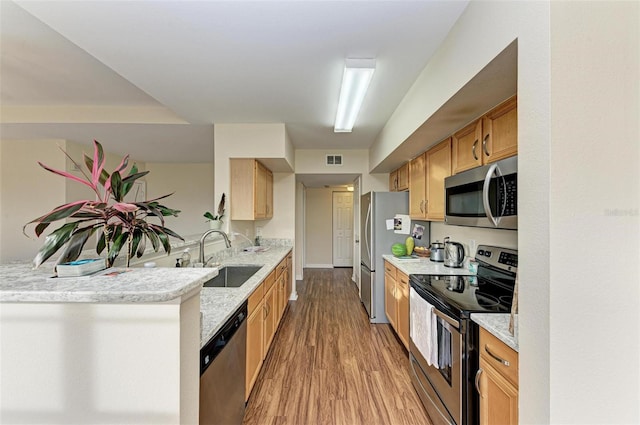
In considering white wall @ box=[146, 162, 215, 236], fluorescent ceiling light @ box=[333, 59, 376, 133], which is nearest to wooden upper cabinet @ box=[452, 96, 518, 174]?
fluorescent ceiling light @ box=[333, 59, 376, 133]

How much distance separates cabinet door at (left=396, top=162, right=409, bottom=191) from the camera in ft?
11.3

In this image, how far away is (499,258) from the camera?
1.93 m

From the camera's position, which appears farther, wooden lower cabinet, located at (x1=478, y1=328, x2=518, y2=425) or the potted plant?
the potted plant

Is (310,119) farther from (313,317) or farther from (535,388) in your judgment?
(535,388)

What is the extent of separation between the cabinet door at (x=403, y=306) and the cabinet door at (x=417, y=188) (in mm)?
764

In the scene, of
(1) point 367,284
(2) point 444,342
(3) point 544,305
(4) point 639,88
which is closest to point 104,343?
(3) point 544,305

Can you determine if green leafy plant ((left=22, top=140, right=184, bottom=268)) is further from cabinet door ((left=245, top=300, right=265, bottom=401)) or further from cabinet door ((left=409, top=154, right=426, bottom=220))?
cabinet door ((left=409, top=154, right=426, bottom=220))

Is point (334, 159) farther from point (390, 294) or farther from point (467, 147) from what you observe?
point (467, 147)

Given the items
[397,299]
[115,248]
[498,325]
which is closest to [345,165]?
[397,299]

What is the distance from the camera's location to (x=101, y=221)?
104 centimetres

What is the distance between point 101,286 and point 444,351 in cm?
176

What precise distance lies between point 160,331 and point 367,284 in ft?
10.5

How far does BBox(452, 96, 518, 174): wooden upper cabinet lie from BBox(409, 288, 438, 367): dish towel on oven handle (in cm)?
111

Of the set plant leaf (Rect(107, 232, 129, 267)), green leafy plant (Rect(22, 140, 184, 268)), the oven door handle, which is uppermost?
green leafy plant (Rect(22, 140, 184, 268))
